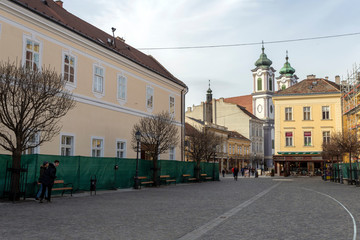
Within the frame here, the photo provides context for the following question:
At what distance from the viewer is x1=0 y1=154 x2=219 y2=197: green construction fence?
54.3 ft

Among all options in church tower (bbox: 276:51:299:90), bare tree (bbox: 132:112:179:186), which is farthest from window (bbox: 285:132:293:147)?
church tower (bbox: 276:51:299:90)

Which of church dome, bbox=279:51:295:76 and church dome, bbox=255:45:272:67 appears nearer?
church dome, bbox=255:45:272:67

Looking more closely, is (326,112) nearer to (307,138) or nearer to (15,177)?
(307,138)

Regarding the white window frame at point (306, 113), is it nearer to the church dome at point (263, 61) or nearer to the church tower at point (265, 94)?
the church tower at point (265, 94)

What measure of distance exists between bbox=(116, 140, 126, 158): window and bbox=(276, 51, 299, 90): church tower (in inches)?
3500

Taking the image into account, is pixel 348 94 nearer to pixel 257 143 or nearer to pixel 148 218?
pixel 148 218

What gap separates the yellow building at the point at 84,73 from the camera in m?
19.2

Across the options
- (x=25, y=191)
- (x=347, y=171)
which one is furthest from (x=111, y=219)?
(x=347, y=171)

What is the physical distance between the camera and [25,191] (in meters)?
15.8

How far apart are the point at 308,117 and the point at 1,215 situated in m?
48.2

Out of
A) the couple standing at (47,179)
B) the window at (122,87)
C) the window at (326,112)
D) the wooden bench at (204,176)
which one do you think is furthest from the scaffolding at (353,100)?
the couple standing at (47,179)

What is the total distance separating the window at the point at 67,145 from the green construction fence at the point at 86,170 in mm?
2184

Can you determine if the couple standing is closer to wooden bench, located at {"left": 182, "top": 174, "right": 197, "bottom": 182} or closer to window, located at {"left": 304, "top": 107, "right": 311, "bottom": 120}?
wooden bench, located at {"left": 182, "top": 174, "right": 197, "bottom": 182}

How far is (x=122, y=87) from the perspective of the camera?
90.7 feet
